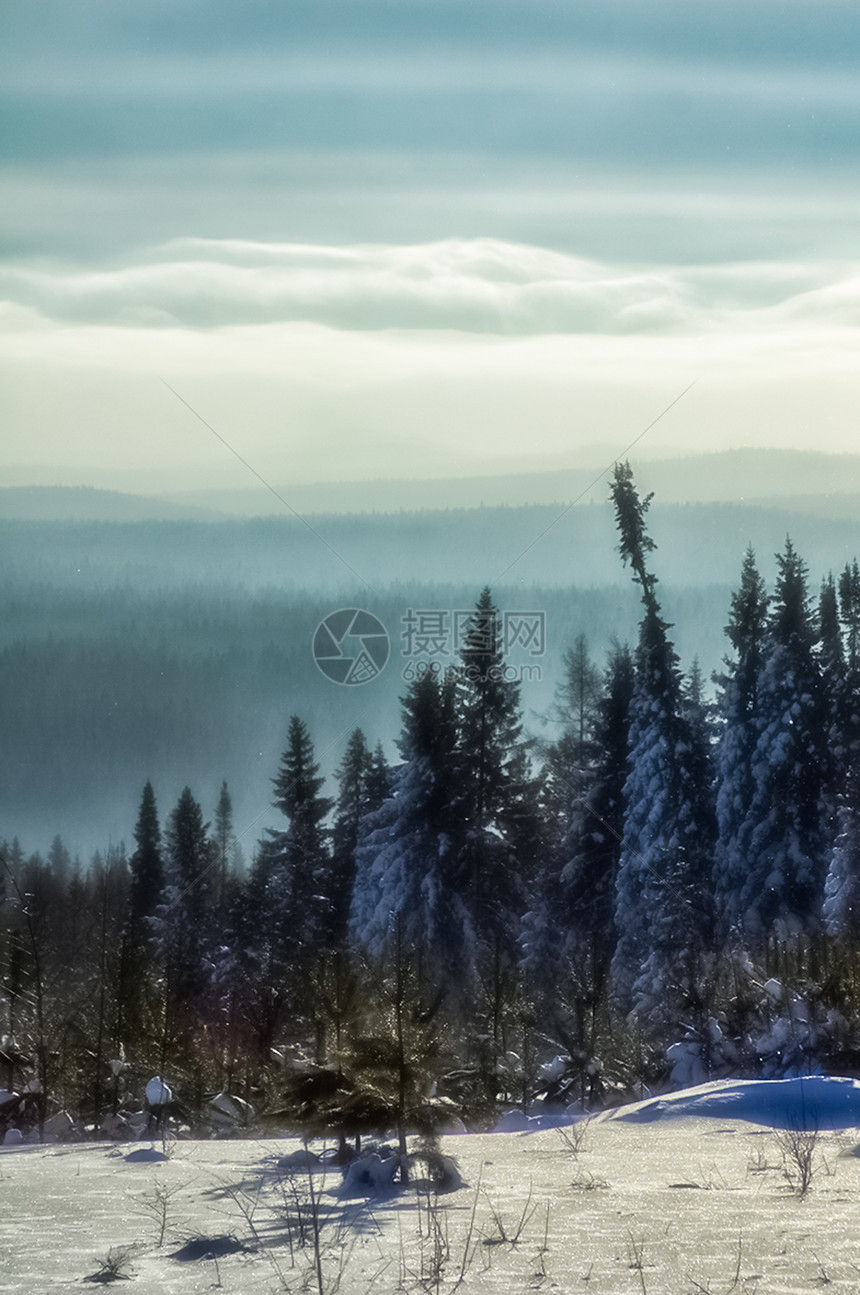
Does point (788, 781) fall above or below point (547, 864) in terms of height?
above

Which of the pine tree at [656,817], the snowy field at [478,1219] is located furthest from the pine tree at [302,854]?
the snowy field at [478,1219]

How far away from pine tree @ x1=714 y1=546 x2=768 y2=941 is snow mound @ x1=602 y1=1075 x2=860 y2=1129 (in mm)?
22584

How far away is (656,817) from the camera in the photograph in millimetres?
42062

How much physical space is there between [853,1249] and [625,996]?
30.0m

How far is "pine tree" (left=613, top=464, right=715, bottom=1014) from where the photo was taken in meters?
39.5

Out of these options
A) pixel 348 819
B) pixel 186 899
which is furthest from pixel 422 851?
pixel 186 899

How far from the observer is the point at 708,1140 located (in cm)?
1577

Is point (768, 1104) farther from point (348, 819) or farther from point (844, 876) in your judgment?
point (348, 819)

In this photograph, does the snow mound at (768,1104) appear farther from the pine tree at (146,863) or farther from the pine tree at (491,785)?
the pine tree at (146,863)

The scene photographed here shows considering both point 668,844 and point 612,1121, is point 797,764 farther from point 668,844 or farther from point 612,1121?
point 612,1121

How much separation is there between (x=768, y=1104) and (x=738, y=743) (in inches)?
1159

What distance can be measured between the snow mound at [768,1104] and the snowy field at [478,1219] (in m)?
0.16

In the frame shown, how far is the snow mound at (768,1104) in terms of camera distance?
16719mm

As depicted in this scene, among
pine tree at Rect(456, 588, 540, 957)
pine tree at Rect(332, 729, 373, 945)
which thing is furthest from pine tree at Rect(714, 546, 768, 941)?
pine tree at Rect(332, 729, 373, 945)
